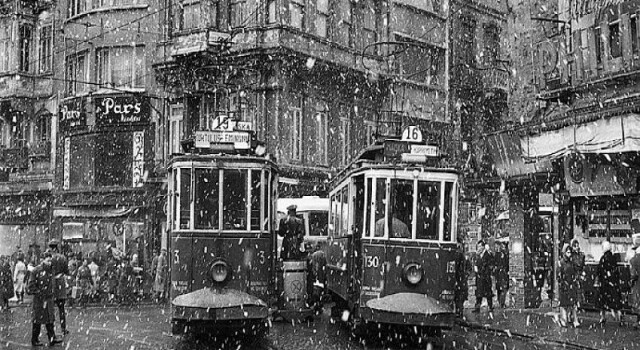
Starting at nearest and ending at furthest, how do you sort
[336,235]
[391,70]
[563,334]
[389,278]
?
[389,278], [563,334], [336,235], [391,70]

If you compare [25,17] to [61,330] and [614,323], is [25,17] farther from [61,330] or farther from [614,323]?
[614,323]

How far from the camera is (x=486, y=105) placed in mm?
40719

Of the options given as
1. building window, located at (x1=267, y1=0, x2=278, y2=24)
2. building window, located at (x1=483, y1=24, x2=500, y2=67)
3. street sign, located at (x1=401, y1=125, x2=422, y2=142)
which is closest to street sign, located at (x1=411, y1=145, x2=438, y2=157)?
street sign, located at (x1=401, y1=125, x2=422, y2=142)

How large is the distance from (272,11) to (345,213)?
51.4 ft

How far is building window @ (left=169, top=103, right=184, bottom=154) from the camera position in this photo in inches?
1287

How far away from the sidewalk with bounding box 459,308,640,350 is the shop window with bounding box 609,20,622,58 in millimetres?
5827

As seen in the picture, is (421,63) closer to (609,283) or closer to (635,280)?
(609,283)

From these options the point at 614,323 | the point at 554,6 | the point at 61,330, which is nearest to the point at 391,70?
the point at 554,6

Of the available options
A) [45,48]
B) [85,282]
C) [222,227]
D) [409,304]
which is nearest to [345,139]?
[85,282]

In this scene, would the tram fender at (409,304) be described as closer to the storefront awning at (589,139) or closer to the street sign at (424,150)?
the street sign at (424,150)

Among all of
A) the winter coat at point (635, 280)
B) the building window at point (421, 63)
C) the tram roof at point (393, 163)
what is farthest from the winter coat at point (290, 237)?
the building window at point (421, 63)

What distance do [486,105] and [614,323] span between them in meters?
23.6

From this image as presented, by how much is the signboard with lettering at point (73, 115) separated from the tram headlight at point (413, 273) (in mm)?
23117

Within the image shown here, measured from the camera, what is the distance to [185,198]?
1460 cm
